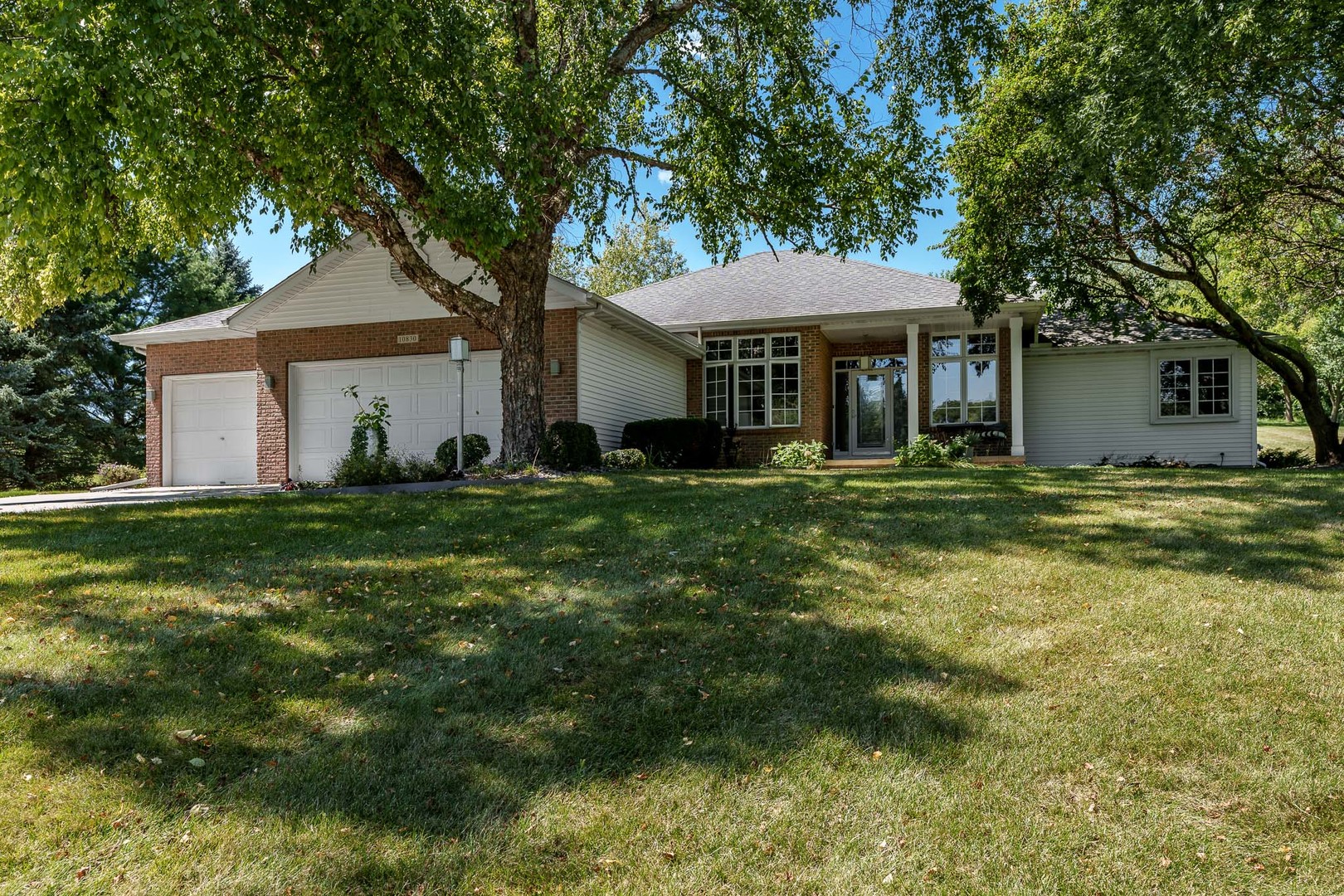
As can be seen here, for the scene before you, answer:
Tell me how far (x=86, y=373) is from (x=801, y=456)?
2168cm

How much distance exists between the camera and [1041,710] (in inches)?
139

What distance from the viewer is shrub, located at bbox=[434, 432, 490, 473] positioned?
42.8 feet

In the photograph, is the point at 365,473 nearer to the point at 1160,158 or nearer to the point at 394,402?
the point at 394,402

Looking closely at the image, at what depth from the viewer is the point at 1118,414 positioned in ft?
58.1

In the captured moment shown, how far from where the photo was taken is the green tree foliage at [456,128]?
6898 mm

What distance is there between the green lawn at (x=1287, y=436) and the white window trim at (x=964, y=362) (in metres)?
10.7

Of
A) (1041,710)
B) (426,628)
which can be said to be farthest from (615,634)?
(1041,710)

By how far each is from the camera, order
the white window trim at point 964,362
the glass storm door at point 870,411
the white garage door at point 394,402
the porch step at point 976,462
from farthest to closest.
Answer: the glass storm door at point 870,411 → the white window trim at point 964,362 → the porch step at point 976,462 → the white garage door at point 394,402

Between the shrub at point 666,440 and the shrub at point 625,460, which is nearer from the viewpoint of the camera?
the shrub at point 625,460

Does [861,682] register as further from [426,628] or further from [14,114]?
[14,114]

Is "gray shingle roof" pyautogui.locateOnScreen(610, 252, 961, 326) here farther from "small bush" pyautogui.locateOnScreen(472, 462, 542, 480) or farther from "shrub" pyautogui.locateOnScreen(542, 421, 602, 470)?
"small bush" pyautogui.locateOnScreen(472, 462, 542, 480)

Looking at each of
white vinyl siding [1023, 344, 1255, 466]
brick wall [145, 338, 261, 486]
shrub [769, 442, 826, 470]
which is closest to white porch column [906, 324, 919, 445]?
shrub [769, 442, 826, 470]

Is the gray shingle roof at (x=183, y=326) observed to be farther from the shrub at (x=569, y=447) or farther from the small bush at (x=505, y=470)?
the shrub at (x=569, y=447)

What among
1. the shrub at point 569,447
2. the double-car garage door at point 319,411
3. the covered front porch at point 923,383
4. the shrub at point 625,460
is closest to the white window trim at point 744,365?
the covered front porch at point 923,383
